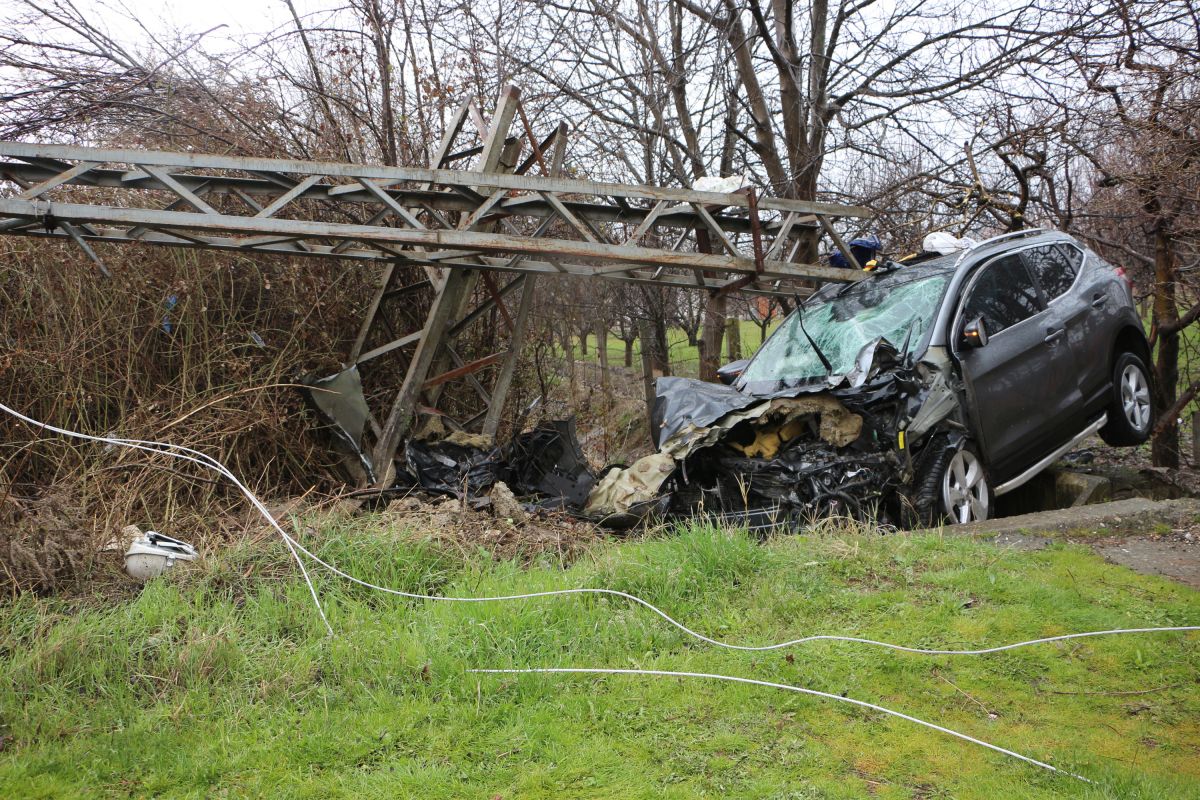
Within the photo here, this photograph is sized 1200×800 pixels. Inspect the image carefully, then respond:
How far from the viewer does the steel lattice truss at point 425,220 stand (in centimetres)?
577

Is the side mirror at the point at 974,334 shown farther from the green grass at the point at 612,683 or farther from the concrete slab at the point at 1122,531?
the green grass at the point at 612,683

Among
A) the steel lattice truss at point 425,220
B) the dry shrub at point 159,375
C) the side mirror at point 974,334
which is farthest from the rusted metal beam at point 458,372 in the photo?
the side mirror at point 974,334

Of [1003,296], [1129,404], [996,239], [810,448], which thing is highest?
[996,239]

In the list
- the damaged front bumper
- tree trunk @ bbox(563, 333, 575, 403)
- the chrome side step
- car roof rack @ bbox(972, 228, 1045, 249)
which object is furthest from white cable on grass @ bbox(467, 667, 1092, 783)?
tree trunk @ bbox(563, 333, 575, 403)

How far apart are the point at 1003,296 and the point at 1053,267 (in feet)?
3.20

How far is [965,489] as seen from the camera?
5996mm

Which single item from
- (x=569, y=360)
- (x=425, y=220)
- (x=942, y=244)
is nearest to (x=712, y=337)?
(x=569, y=360)

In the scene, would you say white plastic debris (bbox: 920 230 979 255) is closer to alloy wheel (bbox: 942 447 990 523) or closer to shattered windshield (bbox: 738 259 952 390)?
shattered windshield (bbox: 738 259 952 390)

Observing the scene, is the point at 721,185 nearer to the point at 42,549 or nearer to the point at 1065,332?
the point at 1065,332

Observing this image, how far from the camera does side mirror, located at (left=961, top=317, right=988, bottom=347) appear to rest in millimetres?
5988

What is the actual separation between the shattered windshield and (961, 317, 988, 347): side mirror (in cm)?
27

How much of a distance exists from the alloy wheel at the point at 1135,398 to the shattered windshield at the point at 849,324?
235 cm

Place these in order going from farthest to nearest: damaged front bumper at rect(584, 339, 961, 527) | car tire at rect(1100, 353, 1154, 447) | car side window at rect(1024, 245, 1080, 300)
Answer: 1. car tire at rect(1100, 353, 1154, 447)
2. car side window at rect(1024, 245, 1080, 300)
3. damaged front bumper at rect(584, 339, 961, 527)

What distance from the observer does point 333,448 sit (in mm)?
7574
